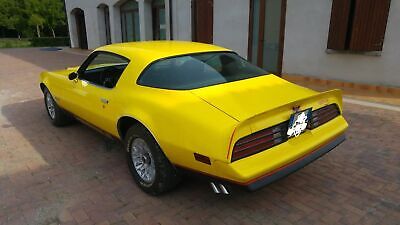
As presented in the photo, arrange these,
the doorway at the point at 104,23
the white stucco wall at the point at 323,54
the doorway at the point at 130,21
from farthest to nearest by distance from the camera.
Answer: the doorway at the point at 104,23, the doorway at the point at 130,21, the white stucco wall at the point at 323,54

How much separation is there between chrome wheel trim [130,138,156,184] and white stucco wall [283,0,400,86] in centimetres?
608

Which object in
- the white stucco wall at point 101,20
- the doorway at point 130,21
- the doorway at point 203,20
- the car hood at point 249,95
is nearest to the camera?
the car hood at point 249,95

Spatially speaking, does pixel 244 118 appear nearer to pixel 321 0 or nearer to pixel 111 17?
pixel 321 0

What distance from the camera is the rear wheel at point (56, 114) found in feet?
16.1

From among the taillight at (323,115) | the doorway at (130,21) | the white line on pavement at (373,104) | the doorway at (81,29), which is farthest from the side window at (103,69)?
the doorway at (81,29)

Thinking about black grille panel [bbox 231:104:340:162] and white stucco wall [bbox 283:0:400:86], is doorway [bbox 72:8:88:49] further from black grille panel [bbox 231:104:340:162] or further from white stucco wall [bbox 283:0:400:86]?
black grille panel [bbox 231:104:340:162]

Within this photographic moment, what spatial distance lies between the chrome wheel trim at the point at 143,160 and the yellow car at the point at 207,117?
10 millimetres

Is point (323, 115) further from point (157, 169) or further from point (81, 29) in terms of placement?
point (81, 29)

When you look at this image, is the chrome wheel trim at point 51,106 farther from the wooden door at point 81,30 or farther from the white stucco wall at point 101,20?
the wooden door at point 81,30

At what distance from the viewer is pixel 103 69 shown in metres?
4.60

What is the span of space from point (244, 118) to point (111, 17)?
15.6 metres

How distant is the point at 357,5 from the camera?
6695mm

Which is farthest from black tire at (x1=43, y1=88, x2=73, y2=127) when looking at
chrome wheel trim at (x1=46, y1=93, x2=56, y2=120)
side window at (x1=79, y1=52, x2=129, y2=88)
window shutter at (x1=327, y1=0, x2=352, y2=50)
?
window shutter at (x1=327, y1=0, x2=352, y2=50)

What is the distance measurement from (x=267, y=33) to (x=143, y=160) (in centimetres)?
683
